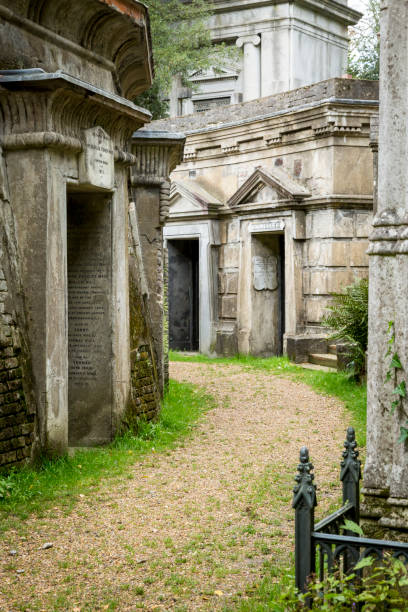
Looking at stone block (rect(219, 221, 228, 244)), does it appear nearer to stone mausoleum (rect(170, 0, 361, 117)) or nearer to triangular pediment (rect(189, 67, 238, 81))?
stone mausoleum (rect(170, 0, 361, 117))

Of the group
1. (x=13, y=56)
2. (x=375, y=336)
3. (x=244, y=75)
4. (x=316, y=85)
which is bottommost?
(x=375, y=336)

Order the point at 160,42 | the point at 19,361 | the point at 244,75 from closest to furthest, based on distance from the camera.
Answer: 1. the point at 19,361
2. the point at 160,42
3. the point at 244,75

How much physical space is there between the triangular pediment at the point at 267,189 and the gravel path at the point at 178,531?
6.71m

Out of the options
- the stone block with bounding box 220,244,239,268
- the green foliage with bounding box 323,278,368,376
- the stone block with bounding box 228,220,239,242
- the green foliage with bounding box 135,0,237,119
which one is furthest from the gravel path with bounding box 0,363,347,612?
the green foliage with bounding box 135,0,237,119

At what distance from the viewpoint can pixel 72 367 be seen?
824cm

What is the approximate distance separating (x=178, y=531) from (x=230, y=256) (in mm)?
11217

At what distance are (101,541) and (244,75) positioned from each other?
1906 centimetres

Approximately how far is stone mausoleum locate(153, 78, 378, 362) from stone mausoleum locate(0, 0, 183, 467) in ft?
18.8

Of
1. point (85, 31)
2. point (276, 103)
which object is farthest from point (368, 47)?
point (85, 31)

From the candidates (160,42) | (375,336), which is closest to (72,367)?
(375,336)

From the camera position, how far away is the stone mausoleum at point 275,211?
46.7 feet

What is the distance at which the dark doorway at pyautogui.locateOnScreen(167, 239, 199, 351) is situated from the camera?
60.3ft

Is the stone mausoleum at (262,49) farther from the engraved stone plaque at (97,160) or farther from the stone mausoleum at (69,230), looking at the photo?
the engraved stone plaque at (97,160)

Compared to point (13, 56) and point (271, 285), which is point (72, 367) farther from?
point (271, 285)
